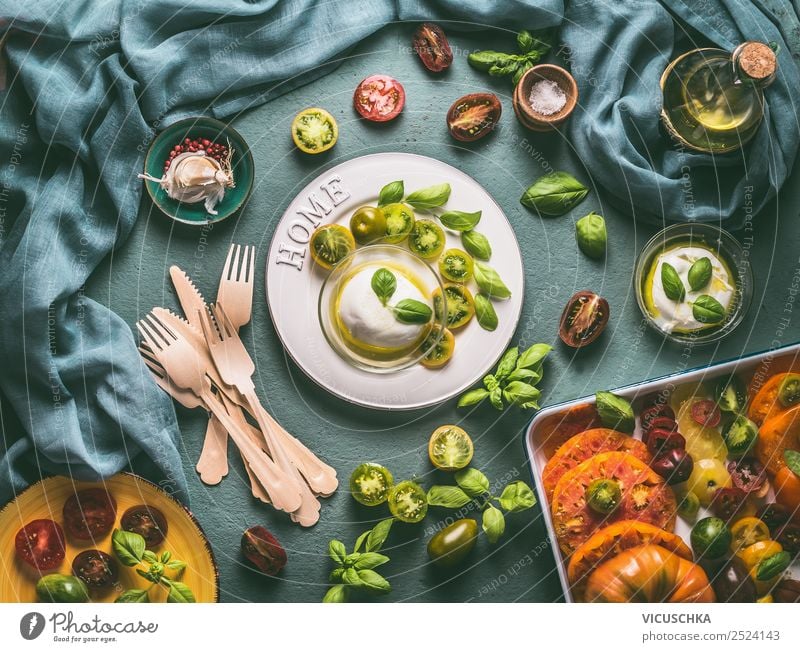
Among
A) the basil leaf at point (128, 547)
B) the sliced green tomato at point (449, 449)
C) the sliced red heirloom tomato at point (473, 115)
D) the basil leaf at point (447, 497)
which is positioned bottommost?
the basil leaf at point (128, 547)

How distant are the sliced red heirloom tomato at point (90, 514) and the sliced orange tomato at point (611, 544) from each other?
→ 0.58m

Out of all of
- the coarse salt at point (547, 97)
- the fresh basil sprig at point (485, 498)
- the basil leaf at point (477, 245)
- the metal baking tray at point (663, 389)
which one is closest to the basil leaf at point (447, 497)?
the fresh basil sprig at point (485, 498)

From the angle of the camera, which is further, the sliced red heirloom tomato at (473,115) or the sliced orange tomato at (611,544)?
the sliced red heirloom tomato at (473,115)

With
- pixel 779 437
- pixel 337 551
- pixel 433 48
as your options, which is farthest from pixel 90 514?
pixel 779 437

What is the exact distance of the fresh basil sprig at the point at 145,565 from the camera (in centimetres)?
97

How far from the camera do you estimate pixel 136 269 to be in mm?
1042

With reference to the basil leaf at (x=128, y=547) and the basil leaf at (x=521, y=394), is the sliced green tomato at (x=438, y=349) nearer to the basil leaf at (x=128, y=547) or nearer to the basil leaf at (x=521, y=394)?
the basil leaf at (x=521, y=394)

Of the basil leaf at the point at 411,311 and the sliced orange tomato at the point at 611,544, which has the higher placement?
the basil leaf at the point at 411,311

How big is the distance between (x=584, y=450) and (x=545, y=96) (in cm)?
47
